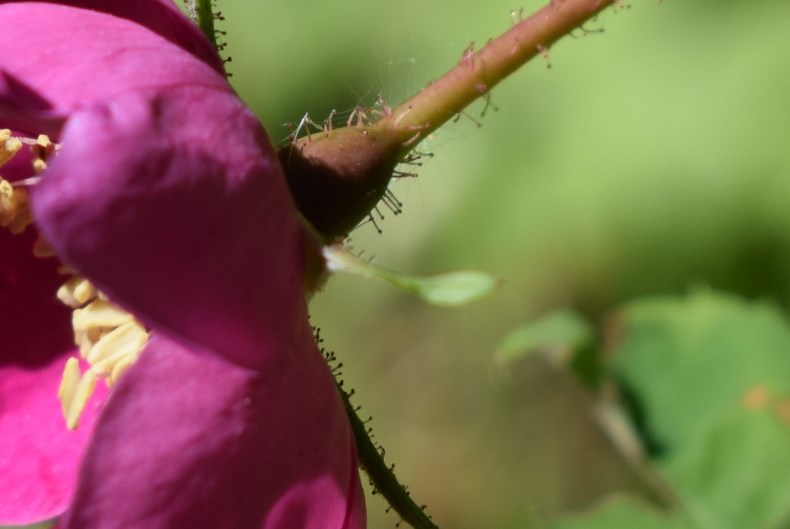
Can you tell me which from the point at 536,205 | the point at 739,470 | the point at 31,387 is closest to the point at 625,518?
the point at 739,470

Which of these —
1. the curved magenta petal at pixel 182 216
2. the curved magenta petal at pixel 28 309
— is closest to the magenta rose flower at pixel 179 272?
the curved magenta petal at pixel 182 216

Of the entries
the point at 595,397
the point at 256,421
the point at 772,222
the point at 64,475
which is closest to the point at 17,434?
the point at 64,475

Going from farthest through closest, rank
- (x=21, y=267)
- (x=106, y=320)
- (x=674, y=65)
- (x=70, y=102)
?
(x=674, y=65), (x=21, y=267), (x=106, y=320), (x=70, y=102)

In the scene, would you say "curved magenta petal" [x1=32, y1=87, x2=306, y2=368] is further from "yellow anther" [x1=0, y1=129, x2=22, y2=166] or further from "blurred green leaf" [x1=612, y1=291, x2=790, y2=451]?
"blurred green leaf" [x1=612, y1=291, x2=790, y2=451]

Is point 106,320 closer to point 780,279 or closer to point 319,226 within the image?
point 319,226

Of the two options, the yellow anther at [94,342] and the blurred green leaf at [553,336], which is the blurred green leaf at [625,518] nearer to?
the blurred green leaf at [553,336]

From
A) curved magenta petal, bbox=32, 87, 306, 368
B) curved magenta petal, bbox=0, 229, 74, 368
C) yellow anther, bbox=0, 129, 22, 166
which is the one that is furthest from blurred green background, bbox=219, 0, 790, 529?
curved magenta petal, bbox=32, 87, 306, 368

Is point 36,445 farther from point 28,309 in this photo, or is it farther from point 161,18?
point 161,18
